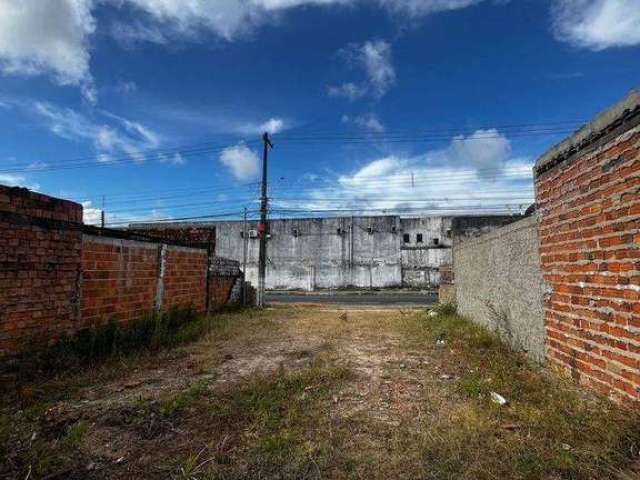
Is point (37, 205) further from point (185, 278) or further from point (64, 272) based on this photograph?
point (185, 278)

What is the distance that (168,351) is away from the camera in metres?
5.98

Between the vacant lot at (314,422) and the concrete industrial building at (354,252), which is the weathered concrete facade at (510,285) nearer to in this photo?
the vacant lot at (314,422)

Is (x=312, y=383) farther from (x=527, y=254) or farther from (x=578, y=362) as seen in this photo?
(x=527, y=254)

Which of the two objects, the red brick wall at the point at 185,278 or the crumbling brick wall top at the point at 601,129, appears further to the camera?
the red brick wall at the point at 185,278

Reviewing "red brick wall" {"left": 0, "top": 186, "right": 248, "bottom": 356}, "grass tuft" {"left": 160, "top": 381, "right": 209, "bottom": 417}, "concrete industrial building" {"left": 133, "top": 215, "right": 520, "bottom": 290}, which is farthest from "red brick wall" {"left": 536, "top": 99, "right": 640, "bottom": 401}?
"concrete industrial building" {"left": 133, "top": 215, "right": 520, "bottom": 290}

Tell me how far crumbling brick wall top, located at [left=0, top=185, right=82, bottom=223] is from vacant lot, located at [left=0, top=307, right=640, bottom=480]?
6.23 ft

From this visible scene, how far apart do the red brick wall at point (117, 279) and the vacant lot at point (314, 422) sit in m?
1.06

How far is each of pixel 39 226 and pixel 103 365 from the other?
1810 millimetres

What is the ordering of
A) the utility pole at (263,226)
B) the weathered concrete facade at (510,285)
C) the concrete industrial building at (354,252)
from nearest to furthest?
1. the weathered concrete facade at (510,285)
2. the utility pole at (263,226)
3. the concrete industrial building at (354,252)

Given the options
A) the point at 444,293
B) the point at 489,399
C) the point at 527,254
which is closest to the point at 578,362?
the point at 489,399

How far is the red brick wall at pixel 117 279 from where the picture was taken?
222 inches

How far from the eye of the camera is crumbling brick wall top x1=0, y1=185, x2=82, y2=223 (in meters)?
4.45

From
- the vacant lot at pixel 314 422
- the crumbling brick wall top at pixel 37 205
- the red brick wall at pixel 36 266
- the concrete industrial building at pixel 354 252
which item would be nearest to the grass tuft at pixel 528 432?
the vacant lot at pixel 314 422

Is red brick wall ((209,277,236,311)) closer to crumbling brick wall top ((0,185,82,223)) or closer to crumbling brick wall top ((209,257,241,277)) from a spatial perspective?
crumbling brick wall top ((209,257,241,277))
